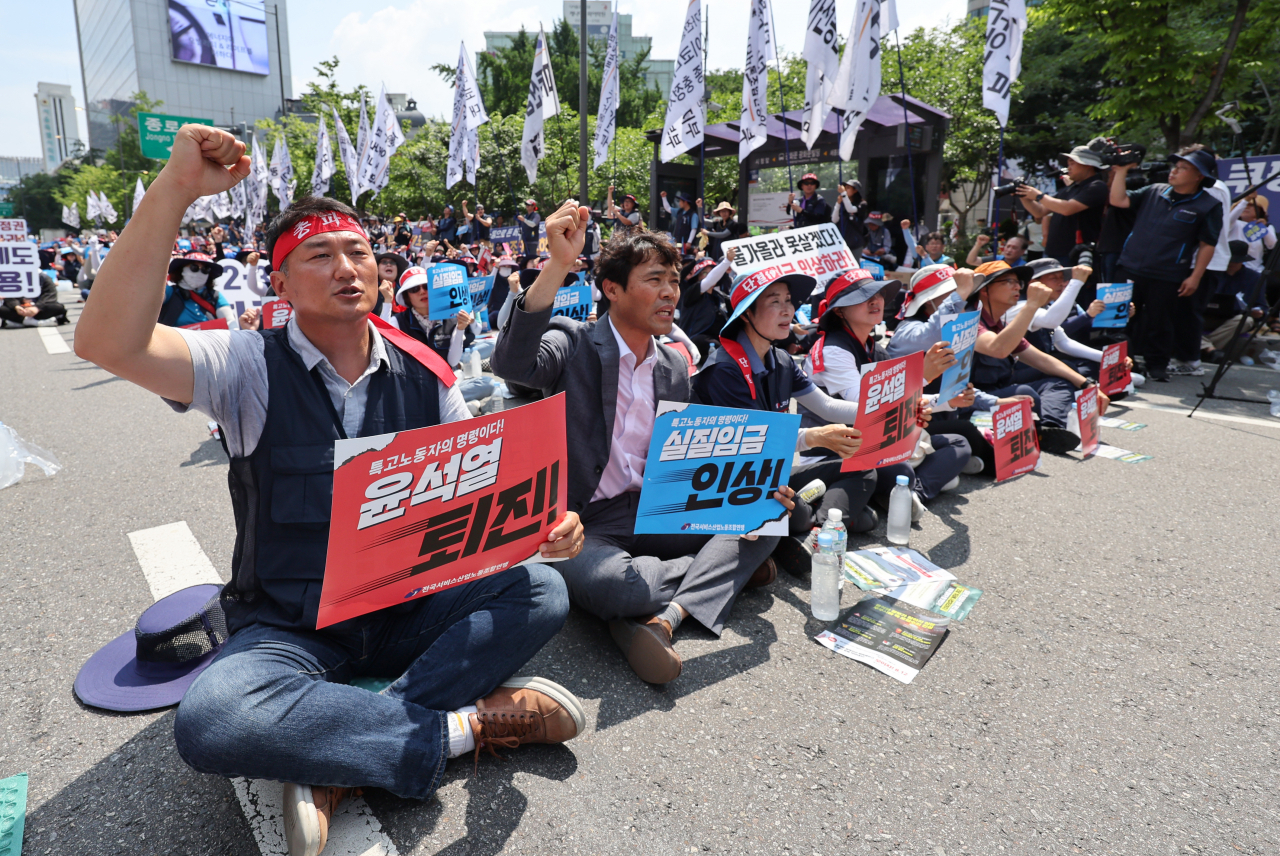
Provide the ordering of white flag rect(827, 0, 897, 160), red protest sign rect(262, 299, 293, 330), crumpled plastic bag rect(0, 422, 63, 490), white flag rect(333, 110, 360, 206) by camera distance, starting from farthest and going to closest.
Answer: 1. white flag rect(333, 110, 360, 206)
2. white flag rect(827, 0, 897, 160)
3. red protest sign rect(262, 299, 293, 330)
4. crumpled plastic bag rect(0, 422, 63, 490)

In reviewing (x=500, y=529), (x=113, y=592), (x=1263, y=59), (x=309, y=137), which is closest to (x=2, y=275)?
(x=113, y=592)

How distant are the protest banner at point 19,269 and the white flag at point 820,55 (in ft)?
38.8

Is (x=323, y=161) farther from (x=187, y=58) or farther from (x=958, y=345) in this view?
(x=187, y=58)

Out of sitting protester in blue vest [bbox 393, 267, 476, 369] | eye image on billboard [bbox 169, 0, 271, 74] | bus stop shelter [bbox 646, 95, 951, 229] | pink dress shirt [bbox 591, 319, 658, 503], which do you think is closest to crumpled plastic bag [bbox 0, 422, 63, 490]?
sitting protester in blue vest [bbox 393, 267, 476, 369]

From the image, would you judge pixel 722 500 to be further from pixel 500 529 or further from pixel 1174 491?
pixel 1174 491

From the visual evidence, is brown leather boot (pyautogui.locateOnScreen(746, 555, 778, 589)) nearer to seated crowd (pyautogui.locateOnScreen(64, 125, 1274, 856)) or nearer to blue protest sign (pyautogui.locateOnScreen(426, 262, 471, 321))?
seated crowd (pyautogui.locateOnScreen(64, 125, 1274, 856))

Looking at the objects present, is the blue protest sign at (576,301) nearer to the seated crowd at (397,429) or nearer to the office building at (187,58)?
the seated crowd at (397,429)

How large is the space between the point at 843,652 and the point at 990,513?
6.48 ft

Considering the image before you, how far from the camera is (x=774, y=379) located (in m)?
3.49

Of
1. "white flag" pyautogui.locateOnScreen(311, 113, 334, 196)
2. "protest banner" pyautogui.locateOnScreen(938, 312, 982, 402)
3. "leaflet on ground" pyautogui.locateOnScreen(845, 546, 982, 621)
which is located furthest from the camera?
"white flag" pyautogui.locateOnScreen(311, 113, 334, 196)

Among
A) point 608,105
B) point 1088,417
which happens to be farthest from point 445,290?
point 608,105

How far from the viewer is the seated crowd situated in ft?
5.84

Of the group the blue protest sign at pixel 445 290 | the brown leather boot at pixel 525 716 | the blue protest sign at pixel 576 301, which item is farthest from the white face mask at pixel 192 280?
the brown leather boot at pixel 525 716

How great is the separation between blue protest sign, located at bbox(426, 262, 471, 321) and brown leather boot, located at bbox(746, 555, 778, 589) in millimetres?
3593
